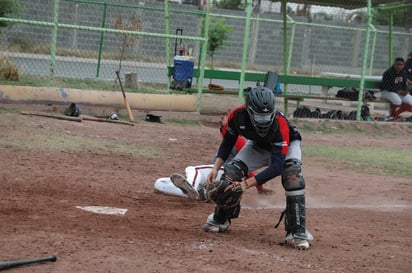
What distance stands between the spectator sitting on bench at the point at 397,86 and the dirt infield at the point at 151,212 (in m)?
7.10

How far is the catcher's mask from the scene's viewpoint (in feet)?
21.9

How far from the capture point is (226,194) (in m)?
6.47

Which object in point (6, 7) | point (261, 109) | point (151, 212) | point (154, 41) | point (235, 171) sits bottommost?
point (151, 212)

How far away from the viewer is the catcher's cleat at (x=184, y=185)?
789 cm

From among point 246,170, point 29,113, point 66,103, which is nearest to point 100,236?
point 246,170

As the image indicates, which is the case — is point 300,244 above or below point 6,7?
below

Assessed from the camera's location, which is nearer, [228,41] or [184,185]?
[184,185]

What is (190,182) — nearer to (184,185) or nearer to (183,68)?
(184,185)

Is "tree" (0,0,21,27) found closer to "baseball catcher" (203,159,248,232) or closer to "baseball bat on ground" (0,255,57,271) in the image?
"baseball catcher" (203,159,248,232)

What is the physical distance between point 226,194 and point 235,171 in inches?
13.1

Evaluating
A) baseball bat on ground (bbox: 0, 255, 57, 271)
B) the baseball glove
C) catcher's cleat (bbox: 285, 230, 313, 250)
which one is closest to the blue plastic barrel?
the baseball glove

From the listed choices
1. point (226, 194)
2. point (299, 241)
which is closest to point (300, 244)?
point (299, 241)

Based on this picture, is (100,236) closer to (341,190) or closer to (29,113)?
(341,190)

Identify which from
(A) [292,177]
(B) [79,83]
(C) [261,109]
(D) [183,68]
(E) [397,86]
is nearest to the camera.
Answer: (C) [261,109]
